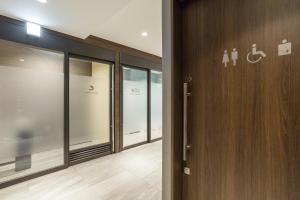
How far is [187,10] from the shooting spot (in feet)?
5.10

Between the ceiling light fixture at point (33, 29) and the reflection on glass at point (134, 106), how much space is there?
2233 mm

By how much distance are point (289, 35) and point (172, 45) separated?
0.79 metres

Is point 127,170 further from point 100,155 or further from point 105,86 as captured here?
point 105,86

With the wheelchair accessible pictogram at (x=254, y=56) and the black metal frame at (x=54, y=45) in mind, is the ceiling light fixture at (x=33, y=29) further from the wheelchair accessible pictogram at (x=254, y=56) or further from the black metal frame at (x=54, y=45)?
the wheelchair accessible pictogram at (x=254, y=56)

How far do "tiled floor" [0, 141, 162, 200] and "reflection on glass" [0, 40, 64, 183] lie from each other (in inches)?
13.7

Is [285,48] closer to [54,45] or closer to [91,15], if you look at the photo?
[91,15]

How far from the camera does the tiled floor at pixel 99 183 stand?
8.39ft

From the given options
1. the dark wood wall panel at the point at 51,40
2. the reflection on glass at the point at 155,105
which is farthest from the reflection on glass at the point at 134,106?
the dark wood wall panel at the point at 51,40

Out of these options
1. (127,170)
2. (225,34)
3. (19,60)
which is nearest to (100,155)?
(127,170)

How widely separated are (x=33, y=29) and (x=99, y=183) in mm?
2827

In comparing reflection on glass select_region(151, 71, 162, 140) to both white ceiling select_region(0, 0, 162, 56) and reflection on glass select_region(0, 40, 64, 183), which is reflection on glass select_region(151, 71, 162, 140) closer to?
white ceiling select_region(0, 0, 162, 56)

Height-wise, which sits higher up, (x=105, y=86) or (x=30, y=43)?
(x=30, y=43)

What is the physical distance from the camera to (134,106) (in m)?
5.23

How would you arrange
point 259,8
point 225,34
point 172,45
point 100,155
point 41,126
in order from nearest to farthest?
1. point 259,8
2. point 225,34
3. point 172,45
4. point 41,126
5. point 100,155
